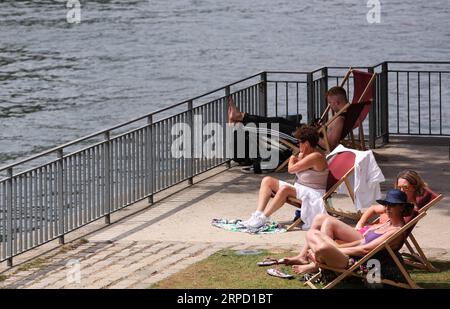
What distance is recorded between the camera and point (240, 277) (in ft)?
46.3

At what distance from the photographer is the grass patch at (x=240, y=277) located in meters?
13.7

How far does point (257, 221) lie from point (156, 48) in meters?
30.0

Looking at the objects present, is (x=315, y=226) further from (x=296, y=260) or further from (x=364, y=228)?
(x=364, y=228)

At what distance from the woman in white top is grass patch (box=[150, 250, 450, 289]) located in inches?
53.6

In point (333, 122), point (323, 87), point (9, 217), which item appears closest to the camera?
point (9, 217)

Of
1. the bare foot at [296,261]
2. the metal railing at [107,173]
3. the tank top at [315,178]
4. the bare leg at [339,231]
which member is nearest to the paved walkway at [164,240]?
the metal railing at [107,173]

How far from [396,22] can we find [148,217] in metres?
34.3

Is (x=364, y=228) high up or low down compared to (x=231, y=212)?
up

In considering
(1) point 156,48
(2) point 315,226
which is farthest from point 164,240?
(1) point 156,48

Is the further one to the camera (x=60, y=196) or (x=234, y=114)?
(x=234, y=114)

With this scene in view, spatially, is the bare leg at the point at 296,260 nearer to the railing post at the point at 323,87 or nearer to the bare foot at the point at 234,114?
the bare foot at the point at 234,114

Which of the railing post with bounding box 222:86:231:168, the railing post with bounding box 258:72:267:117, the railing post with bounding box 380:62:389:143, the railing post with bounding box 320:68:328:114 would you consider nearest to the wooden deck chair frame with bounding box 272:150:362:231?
the railing post with bounding box 222:86:231:168

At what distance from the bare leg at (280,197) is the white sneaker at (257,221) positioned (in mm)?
66

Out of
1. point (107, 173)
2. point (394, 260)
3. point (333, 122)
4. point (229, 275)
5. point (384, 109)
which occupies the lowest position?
point (229, 275)
